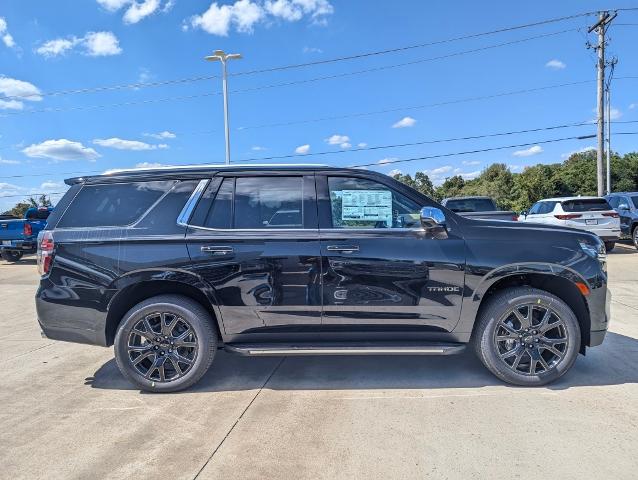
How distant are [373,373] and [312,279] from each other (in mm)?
1184

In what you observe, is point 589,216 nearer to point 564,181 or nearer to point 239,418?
point 239,418

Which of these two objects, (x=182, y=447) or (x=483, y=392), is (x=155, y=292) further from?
(x=483, y=392)

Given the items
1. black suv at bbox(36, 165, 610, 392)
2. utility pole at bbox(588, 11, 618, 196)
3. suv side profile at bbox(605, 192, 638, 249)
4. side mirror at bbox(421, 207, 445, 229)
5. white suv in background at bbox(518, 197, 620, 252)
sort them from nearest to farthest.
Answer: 1. side mirror at bbox(421, 207, 445, 229)
2. black suv at bbox(36, 165, 610, 392)
3. white suv in background at bbox(518, 197, 620, 252)
4. suv side profile at bbox(605, 192, 638, 249)
5. utility pole at bbox(588, 11, 618, 196)

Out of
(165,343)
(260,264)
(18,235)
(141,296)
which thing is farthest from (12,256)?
(260,264)

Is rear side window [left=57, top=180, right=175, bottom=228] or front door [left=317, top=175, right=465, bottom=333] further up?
rear side window [left=57, top=180, right=175, bottom=228]

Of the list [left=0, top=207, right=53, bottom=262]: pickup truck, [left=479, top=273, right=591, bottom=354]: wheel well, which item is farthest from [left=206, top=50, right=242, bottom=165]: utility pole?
[left=479, top=273, right=591, bottom=354]: wheel well

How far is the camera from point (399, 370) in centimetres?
439

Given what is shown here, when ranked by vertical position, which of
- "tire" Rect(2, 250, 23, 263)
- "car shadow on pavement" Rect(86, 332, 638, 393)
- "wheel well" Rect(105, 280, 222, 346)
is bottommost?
"car shadow on pavement" Rect(86, 332, 638, 393)

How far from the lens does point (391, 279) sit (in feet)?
12.6

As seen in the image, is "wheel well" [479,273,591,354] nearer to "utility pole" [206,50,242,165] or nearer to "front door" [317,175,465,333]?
"front door" [317,175,465,333]

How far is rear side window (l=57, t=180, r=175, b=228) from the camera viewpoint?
159 inches

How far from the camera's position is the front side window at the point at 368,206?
3.98 metres

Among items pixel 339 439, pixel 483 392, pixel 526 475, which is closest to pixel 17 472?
pixel 339 439

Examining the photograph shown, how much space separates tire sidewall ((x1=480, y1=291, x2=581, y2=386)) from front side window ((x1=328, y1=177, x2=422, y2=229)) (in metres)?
1.00
